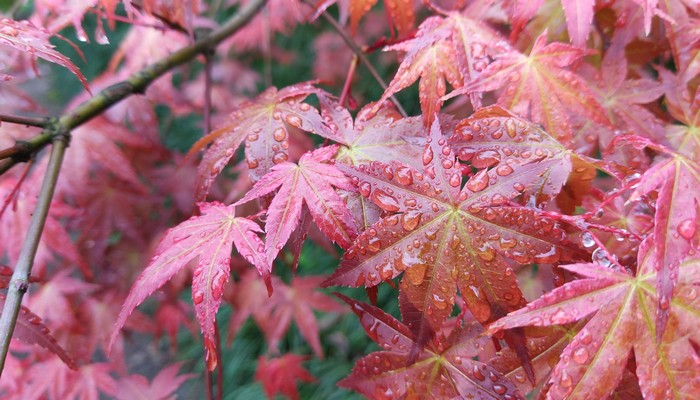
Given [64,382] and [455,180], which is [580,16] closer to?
[455,180]

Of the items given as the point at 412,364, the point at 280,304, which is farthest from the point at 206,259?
the point at 280,304

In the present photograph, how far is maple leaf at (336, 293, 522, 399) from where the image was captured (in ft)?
2.04

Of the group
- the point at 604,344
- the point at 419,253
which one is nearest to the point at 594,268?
the point at 604,344

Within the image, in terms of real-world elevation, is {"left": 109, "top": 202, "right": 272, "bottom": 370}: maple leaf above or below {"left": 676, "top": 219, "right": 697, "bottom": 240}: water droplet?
above

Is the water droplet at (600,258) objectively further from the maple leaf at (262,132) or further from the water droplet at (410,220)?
the maple leaf at (262,132)

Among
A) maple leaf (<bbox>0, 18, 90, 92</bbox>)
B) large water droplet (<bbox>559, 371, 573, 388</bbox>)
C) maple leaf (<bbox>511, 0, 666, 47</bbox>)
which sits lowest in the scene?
large water droplet (<bbox>559, 371, 573, 388</bbox>)

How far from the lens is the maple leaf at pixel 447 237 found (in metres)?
0.54

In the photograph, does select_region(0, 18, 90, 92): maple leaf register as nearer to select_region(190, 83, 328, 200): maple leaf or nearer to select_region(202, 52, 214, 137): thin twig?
select_region(190, 83, 328, 200): maple leaf

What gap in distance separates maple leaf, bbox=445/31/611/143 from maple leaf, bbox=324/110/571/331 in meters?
0.13

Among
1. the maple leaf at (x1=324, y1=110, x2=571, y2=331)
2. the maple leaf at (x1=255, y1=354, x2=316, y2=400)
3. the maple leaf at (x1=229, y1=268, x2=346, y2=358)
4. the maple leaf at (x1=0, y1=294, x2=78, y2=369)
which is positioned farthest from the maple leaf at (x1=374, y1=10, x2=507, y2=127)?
the maple leaf at (x1=255, y1=354, x2=316, y2=400)

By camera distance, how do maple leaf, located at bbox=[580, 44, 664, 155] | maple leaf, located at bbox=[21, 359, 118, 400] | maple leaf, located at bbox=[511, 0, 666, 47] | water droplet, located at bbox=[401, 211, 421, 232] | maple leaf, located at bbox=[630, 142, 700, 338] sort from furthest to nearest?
maple leaf, located at bbox=[21, 359, 118, 400], maple leaf, located at bbox=[580, 44, 664, 155], maple leaf, located at bbox=[511, 0, 666, 47], water droplet, located at bbox=[401, 211, 421, 232], maple leaf, located at bbox=[630, 142, 700, 338]

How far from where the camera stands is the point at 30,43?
61 cm

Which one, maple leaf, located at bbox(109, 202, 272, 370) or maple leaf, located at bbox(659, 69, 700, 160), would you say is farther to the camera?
maple leaf, located at bbox(659, 69, 700, 160)

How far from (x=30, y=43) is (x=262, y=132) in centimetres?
30
